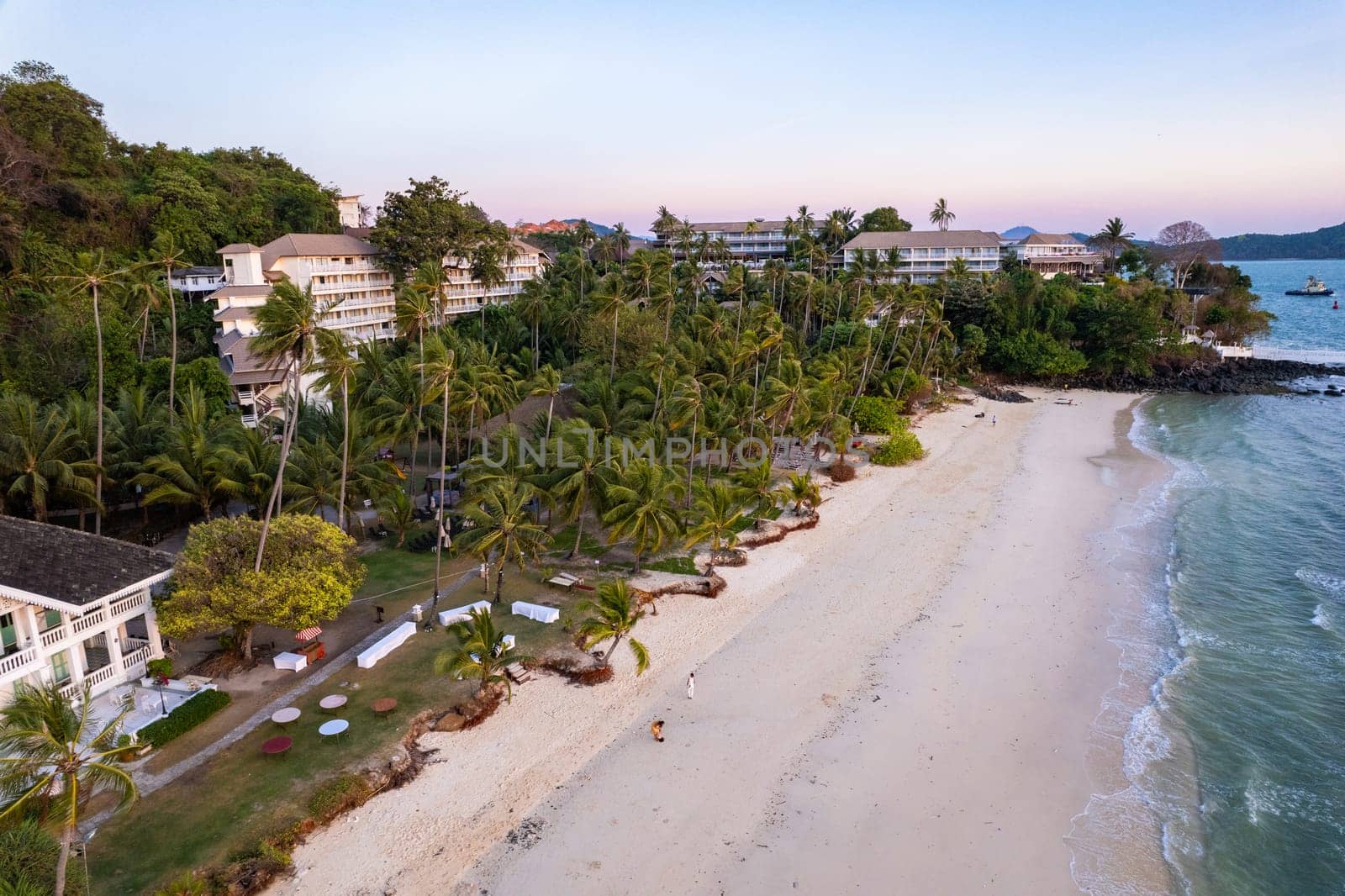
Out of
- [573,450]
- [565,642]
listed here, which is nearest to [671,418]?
[573,450]

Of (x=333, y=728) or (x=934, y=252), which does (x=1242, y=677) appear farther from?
(x=934, y=252)

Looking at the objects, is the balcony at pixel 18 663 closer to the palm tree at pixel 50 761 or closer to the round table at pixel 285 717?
the round table at pixel 285 717

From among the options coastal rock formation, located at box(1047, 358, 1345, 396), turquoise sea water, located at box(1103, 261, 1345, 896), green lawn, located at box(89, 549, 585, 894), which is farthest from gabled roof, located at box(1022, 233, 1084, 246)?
green lawn, located at box(89, 549, 585, 894)

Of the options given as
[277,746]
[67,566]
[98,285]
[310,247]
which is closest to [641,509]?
[277,746]

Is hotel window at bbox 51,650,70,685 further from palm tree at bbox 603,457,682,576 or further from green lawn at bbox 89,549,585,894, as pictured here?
palm tree at bbox 603,457,682,576

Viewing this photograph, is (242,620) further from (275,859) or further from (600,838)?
(600,838)

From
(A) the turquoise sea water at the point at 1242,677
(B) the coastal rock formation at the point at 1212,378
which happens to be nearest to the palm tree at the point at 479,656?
(A) the turquoise sea water at the point at 1242,677
